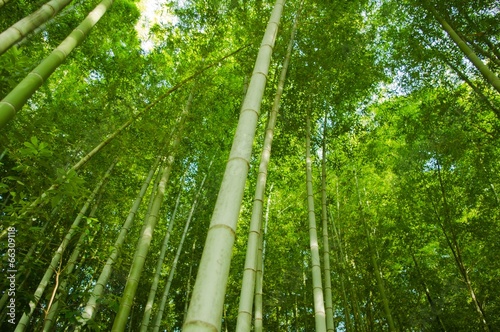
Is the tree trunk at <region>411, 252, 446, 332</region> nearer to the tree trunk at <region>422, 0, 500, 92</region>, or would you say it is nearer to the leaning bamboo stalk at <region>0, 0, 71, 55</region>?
the tree trunk at <region>422, 0, 500, 92</region>

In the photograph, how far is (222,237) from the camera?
1.15 meters

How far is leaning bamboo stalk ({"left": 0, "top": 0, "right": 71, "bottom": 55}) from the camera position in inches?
76.6

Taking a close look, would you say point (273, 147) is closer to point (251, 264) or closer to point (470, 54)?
point (470, 54)

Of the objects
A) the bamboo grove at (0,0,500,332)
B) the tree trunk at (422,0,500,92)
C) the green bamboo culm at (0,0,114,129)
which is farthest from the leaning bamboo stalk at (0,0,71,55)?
the tree trunk at (422,0,500,92)

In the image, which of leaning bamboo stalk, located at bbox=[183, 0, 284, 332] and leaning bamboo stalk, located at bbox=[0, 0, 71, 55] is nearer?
leaning bamboo stalk, located at bbox=[183, 0, 284, 332]

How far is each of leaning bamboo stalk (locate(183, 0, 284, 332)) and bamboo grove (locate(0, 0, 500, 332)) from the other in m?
0.33

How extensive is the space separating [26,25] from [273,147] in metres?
4.17

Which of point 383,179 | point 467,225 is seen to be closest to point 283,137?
point 383,179

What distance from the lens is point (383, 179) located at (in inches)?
322

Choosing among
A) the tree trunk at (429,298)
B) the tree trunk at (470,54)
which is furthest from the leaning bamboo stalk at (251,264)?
the tree trunk at (429,298)

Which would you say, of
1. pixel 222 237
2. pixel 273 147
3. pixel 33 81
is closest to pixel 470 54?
pixel 273 147

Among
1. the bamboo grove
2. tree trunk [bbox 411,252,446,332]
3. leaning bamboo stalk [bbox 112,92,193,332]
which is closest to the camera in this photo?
leaning bamboo stalk [bbox 112,92,193,332]

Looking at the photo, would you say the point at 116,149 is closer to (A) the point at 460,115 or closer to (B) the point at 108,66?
(B) the point at 108,66

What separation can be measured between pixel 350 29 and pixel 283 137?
214 centimetres
